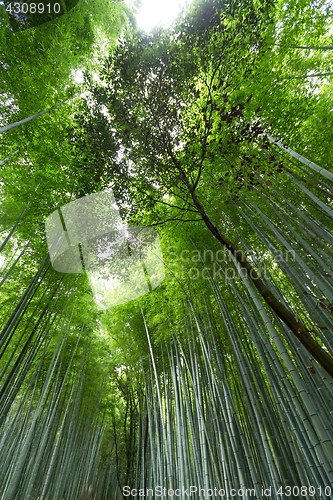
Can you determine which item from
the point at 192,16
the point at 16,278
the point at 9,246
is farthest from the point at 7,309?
the point at 192,16

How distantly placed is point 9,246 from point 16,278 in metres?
0.55

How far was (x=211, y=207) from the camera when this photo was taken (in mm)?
2674

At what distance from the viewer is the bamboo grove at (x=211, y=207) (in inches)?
60.7

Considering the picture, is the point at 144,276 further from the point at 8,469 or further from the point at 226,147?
the point at 8,469

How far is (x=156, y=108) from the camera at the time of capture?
2.02 metres

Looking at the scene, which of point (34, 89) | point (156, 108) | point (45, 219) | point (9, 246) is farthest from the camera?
point (9, 246)

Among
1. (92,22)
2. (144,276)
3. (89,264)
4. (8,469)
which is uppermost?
(92,22)

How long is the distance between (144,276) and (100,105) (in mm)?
2532

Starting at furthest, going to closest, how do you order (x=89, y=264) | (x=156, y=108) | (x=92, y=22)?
(x=89, y=264) → (x=92, y=22) → (x=156, y=108)

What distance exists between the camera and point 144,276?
3791 mm

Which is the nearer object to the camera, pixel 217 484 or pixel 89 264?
pixel 217 484

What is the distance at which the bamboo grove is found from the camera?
1.54 m

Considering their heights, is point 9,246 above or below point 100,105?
above

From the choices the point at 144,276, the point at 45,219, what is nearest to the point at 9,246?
the point at 45,219
